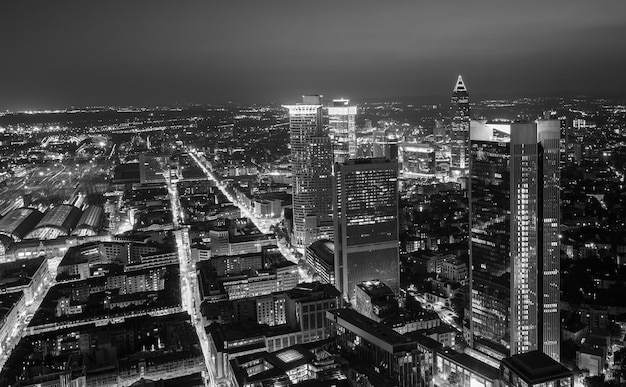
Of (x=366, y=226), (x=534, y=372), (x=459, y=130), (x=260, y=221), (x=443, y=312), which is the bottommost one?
(x=443, y=312)

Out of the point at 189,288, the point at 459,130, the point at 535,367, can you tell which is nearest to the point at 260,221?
the point at 189,288

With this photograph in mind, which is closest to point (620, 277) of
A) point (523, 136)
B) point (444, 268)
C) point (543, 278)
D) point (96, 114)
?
point (444, 268)

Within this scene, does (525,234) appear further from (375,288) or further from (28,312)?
(28,312)

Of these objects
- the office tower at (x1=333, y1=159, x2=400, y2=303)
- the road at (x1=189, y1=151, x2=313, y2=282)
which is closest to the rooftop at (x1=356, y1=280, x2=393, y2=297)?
the office tower at (x1=333, y1=159, x2=400, y2=303)

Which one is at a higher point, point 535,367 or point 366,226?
point 366,226

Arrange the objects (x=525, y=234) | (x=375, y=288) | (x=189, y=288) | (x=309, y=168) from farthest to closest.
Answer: (x=309, y=168) → (x=189, y=288) → (x=375, y=288) → (x=525, y=234)

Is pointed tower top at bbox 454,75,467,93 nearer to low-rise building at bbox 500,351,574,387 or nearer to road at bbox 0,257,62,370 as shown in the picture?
road at bbox 0,257,62,370

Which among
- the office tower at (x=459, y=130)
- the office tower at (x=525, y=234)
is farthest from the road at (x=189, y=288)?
the office tower at (x=459, y=130)
